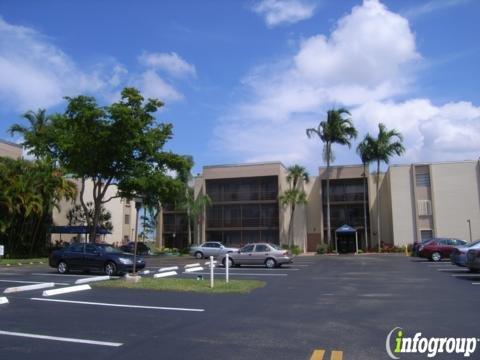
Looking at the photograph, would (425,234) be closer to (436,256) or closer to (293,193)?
(293,193)

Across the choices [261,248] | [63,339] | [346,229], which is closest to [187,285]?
[63,339]

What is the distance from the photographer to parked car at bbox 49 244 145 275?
21.0 meters

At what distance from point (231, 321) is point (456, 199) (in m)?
41.3

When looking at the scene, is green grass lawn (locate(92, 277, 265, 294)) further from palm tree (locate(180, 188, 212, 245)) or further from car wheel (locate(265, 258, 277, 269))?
palm tree (locate(180, 188, 212, 245))

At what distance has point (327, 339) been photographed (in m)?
8.02

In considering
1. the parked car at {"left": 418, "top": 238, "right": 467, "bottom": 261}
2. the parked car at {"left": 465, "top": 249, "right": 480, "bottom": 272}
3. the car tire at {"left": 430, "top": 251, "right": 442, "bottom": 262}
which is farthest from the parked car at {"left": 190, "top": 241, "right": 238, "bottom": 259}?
the parked car at {"left": 465, "top": 249, "right": 480, "bottom": 272}

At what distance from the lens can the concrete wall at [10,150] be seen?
42.4 m

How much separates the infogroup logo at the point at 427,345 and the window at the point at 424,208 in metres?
40.6

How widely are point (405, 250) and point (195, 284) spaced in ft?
106

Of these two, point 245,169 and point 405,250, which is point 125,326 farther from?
point 245,169

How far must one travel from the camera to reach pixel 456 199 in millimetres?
45562

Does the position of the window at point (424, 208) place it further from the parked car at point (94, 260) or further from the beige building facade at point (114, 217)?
the parked car at point (94, 260)

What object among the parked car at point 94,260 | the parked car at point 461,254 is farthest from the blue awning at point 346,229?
the parked car at point 94,260

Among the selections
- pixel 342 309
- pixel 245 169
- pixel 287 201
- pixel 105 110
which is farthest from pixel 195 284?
pixel 245 169
